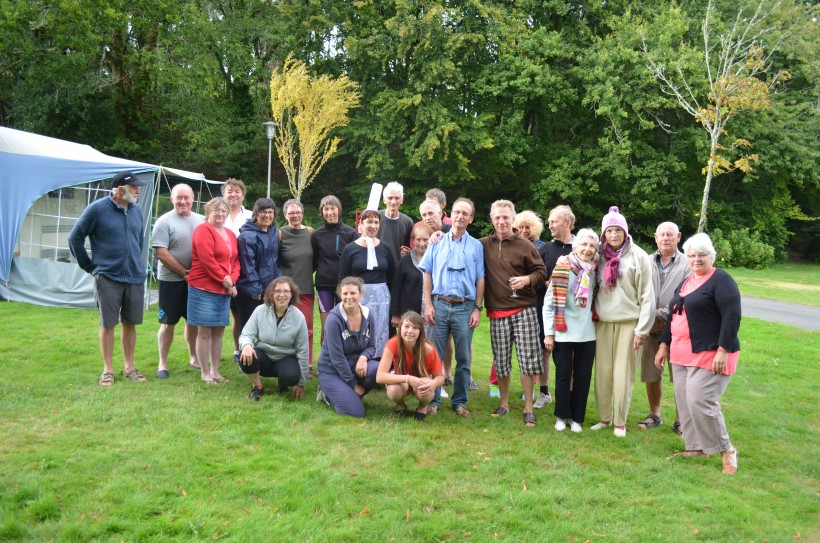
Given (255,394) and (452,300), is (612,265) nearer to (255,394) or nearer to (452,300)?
(452,300)

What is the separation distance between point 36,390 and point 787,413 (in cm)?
645

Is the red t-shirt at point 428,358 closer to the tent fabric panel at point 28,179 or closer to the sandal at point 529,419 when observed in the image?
the sandal at point 529,419

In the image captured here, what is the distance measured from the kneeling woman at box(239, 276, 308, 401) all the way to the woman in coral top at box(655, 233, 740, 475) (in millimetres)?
2865

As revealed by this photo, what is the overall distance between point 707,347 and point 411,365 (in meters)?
2.02

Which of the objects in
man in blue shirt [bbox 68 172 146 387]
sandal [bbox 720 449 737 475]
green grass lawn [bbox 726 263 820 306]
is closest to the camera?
sandal [bbox 720 449 737 475]

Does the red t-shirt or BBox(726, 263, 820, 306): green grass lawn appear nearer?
the red t-shirt

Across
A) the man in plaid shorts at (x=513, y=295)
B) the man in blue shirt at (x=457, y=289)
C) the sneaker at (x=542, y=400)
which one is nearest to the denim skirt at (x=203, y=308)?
the man in blue shirt at (x=457, y=289)

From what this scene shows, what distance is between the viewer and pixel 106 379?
16.5 ft

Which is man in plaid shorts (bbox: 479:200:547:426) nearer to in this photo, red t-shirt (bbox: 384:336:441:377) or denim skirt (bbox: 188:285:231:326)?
red t-shirt (bbox: 384:336:441:377)

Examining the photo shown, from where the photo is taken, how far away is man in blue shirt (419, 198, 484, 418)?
4.65m

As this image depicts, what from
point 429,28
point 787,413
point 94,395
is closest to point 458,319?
point 94,395

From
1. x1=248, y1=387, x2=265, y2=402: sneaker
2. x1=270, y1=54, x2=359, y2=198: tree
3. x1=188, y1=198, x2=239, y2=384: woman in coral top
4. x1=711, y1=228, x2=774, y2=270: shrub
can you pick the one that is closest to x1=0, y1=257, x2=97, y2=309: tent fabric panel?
x1=188, y1=198, x2=239, y2=384: woman in coral top

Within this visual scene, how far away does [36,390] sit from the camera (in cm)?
474

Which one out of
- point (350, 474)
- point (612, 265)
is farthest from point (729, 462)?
point (350, 474)
